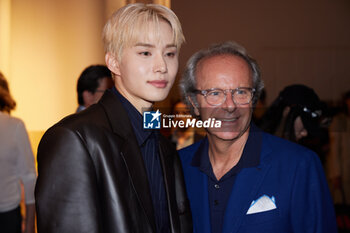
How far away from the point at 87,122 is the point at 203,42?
3175 mm

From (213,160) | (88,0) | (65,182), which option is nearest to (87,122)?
(65,182)

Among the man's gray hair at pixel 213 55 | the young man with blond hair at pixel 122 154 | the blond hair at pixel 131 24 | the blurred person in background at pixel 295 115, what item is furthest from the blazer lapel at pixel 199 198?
the blurred person in background at pixel 295 115

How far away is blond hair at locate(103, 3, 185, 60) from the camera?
1.31 meters

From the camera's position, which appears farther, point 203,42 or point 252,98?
point 203,42

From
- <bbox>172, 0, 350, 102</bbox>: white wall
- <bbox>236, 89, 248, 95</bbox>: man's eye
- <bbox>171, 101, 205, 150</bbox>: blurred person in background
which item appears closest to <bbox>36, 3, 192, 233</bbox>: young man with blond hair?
<bbox>236, 89, 248, 95</bbox>: man's eye

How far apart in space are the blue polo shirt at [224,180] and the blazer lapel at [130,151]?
1.50ft

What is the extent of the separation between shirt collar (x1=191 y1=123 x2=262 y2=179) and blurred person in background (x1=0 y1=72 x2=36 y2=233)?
1.33 meters

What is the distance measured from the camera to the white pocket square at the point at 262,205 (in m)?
1.56

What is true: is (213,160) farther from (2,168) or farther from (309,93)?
(2,168)

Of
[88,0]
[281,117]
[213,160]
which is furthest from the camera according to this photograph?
[88,0]

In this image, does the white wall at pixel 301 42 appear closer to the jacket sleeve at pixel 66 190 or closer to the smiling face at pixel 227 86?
the smiling face at pixel 227 86

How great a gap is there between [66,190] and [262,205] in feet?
2.63

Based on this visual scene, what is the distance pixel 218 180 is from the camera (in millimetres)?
1741

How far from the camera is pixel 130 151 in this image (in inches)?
51.0
